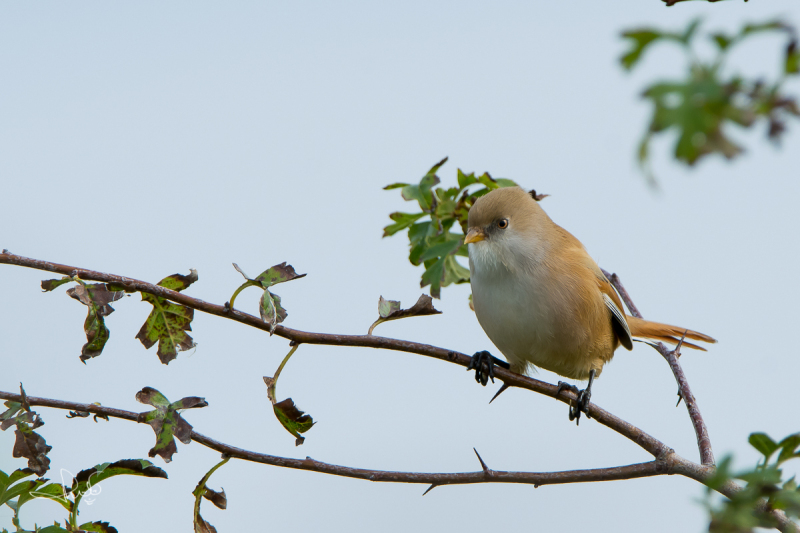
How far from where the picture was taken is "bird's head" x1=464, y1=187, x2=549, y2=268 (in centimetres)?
390

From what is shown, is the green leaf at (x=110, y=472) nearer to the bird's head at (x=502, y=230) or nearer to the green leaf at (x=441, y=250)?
the green leaf at (x=441, y=250)

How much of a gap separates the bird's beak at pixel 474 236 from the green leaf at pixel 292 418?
1449 mm

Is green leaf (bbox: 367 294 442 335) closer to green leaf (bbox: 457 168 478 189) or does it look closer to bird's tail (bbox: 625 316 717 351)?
green leaf (bbox: 457 168 478 189)

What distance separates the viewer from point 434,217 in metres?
3.77

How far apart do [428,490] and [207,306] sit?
1.08m

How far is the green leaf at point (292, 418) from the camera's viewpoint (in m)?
2.65

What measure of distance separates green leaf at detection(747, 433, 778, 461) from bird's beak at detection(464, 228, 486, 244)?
245 centimetres

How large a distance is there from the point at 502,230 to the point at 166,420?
7.16 ft

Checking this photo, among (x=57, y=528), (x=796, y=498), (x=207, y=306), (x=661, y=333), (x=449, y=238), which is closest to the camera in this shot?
(x=796, y=498)

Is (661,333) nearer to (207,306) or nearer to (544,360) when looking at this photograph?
(544,360)

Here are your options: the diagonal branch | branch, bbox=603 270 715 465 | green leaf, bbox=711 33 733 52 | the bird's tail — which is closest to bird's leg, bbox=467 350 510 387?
branch, bbox=603 270 715 465

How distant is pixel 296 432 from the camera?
270cm

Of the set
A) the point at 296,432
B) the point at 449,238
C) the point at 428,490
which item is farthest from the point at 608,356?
the point at 296,432

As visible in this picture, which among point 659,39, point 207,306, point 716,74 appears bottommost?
point 716,74
